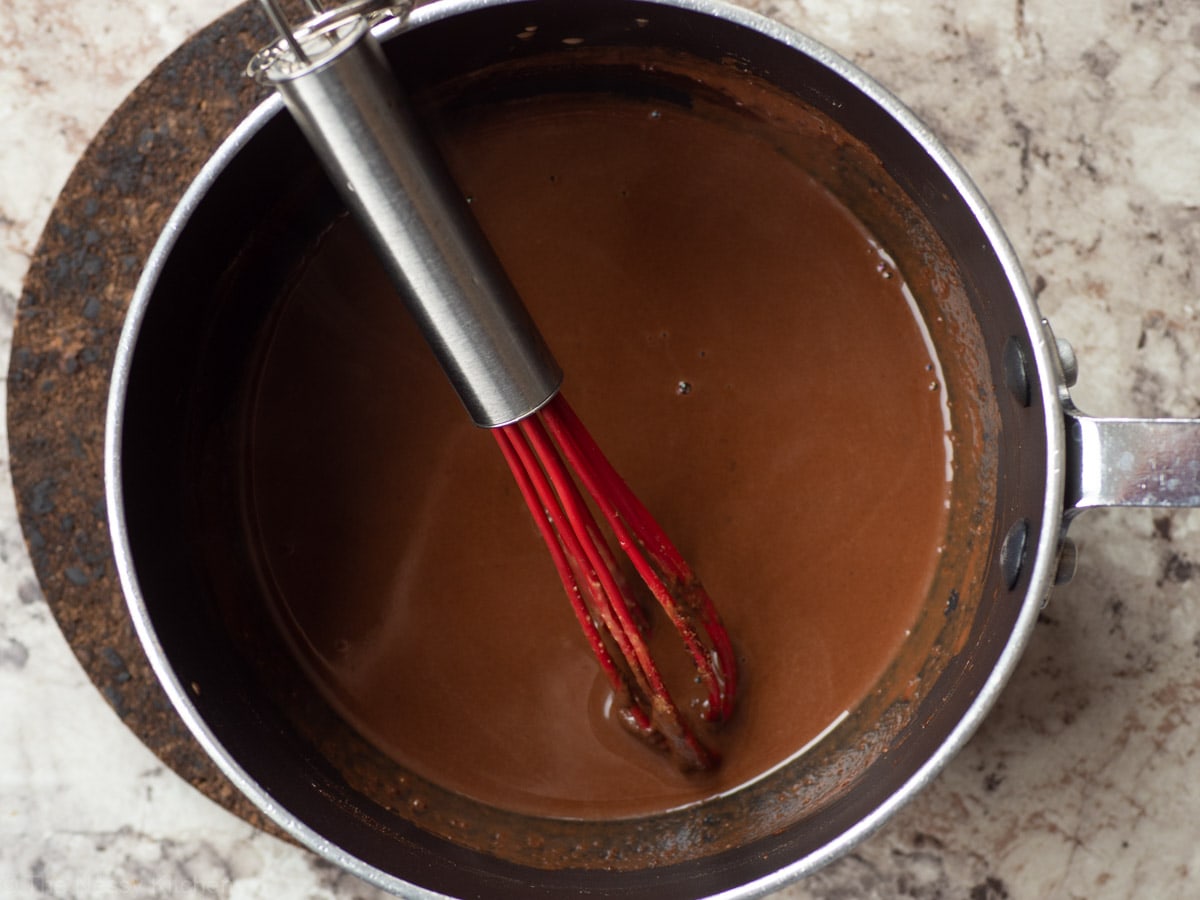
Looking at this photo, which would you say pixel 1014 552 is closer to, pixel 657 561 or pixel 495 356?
pixel 657 561

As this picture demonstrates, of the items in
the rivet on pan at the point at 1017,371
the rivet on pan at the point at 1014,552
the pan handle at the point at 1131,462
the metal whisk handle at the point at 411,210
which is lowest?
the rivet on pan at the point at 1014,552

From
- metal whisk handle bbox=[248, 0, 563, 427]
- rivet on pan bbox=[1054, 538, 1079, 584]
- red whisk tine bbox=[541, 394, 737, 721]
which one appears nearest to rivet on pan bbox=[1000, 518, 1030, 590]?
rivet on pan bbox=[1054, 538, 1079, 584]

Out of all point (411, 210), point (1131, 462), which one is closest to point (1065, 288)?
point (1131, 462)

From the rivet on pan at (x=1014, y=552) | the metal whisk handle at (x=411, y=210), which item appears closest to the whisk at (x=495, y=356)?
the metal whisk handle at (x=411, y=210)

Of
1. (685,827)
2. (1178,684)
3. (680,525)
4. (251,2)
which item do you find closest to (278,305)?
(251,2)

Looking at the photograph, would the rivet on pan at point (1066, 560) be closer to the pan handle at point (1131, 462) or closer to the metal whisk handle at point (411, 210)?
the pan handle at point (1131, 462)

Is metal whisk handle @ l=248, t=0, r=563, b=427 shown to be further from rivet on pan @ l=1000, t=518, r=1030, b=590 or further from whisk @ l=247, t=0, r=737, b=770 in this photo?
rivet on pan @ l=1000, t=518, r=1030, b=590

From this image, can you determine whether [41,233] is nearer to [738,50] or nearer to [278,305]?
[278,305]
